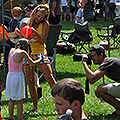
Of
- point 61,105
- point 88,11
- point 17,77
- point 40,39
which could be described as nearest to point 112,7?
point 88,11

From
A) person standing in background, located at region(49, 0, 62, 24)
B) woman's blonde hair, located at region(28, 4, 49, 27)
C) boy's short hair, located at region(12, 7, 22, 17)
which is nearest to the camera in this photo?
woman's blonde hair, located at region(28, 4, 49, 27)

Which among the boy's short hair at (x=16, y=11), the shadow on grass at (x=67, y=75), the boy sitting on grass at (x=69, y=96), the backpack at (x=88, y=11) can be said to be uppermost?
the boy sitting on grass at (x=69, y=96)

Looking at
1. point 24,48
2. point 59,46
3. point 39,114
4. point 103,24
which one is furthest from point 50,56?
point 103,24

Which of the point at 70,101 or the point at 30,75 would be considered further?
the point at 30,75

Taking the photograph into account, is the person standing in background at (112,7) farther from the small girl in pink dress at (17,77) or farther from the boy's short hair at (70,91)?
the boy's short hair at (70,91)

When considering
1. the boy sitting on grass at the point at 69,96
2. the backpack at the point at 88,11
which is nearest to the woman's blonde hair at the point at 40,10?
the boy sitting on grass at the point at 69,96

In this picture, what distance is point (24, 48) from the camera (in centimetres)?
471

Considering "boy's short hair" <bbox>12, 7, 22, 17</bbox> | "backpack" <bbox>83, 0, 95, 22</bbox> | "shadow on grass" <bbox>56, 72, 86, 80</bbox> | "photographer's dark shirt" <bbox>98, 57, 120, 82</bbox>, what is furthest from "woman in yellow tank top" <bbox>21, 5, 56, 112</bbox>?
"backpack" <bbox>83, 0, 95, 22</bbox>

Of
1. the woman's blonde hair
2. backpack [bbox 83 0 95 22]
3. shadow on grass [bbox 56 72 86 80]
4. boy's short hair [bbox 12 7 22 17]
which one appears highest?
the woman's blonde hair

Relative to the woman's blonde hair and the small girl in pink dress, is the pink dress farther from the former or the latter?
the woman's blonde hair

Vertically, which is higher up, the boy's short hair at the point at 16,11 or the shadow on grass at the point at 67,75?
the boy's short hair at the point at 16,11

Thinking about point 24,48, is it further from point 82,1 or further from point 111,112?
point 82,1

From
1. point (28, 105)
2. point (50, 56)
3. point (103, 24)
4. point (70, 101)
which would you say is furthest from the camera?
point (103, 24)

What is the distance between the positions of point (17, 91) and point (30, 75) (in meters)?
0.60
